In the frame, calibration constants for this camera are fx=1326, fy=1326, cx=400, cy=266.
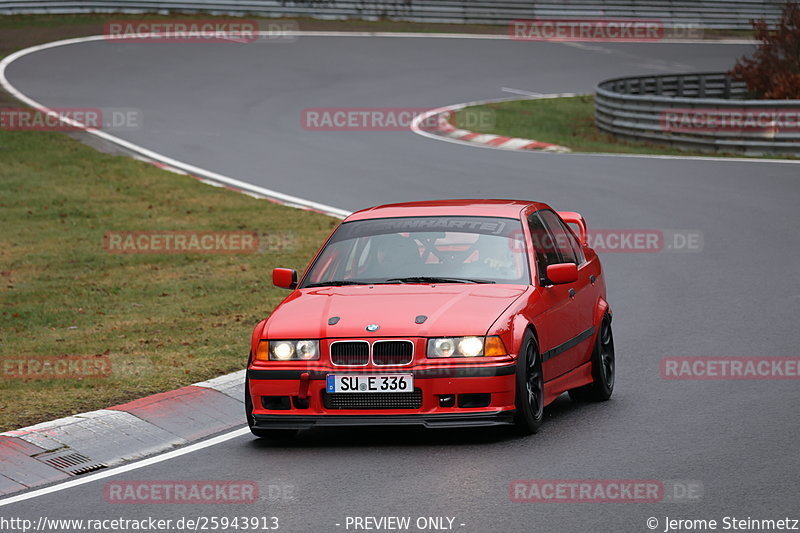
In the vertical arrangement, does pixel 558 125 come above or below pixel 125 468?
below

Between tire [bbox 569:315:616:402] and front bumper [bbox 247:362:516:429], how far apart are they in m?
1.61

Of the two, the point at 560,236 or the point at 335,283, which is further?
the point at 560,236

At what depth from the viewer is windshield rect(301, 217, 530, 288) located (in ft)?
29.4

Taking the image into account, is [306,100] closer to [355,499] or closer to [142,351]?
[142,351]

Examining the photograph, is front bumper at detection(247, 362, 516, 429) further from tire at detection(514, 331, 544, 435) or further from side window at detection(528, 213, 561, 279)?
side window at detection(528, 213, 561, 279)

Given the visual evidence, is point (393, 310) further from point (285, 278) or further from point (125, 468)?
point (125, 468)

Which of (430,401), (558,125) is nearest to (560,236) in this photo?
(430,401)

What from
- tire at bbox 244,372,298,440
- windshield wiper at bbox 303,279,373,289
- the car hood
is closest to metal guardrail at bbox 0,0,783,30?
windshield wiper at bbox 303,279,373,289

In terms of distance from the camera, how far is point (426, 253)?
29.9ft

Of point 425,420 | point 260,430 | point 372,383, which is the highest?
point 372,383

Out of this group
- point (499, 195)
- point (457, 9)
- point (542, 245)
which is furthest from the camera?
point (457, 9)

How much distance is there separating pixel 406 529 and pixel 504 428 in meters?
2.28

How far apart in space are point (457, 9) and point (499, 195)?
32.0 meters

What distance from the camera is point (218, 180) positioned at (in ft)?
73.3
